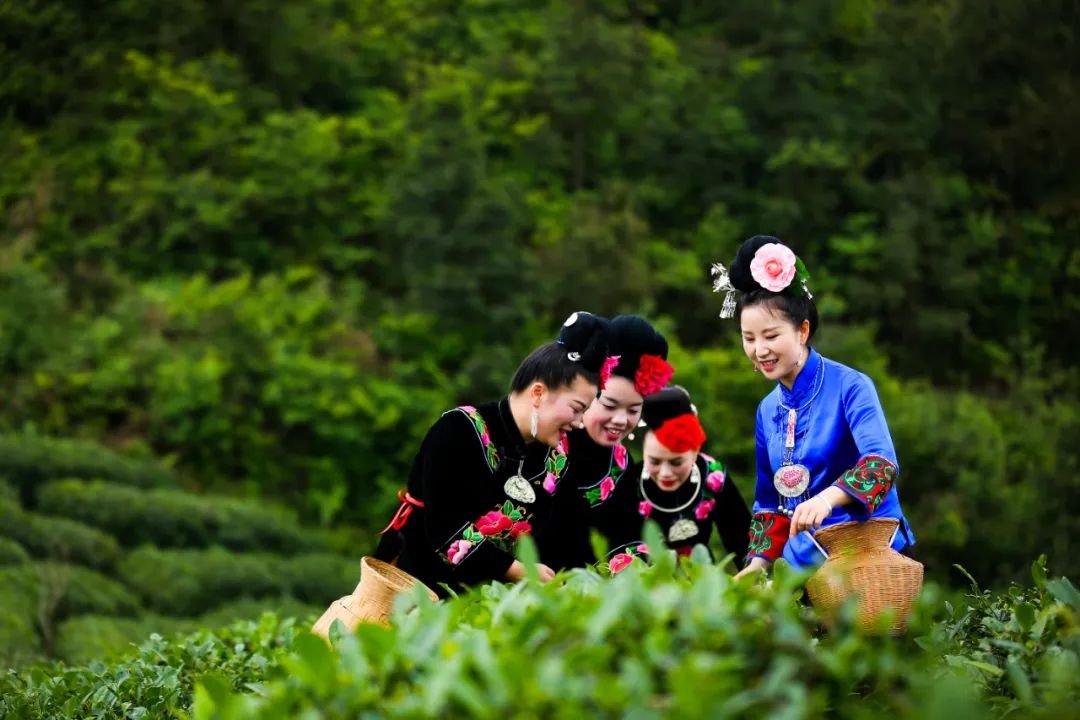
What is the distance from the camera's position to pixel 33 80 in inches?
773

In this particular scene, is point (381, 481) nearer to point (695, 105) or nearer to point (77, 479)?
point (77, 479)

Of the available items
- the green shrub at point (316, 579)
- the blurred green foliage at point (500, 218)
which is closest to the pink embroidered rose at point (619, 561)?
the green shrub at point (316, 579)

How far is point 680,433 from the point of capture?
4523 mm

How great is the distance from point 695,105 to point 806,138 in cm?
193

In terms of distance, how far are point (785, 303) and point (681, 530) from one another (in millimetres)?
1514

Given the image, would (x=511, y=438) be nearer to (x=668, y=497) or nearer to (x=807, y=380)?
(x=807, y=380)

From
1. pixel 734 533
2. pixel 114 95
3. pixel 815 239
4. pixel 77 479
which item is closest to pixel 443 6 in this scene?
pixel 114 95

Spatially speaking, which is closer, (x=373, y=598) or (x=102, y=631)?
(x=373, y=598)

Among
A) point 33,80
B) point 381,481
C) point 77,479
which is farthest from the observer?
point 33,80

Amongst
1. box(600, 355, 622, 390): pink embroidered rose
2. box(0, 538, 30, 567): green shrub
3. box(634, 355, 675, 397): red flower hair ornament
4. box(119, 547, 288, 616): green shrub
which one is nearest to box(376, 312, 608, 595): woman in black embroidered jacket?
box(600, 355, 622, 390): pink embroidered rose

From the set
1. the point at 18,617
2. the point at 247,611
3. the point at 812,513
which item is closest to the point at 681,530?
the point at 812,513

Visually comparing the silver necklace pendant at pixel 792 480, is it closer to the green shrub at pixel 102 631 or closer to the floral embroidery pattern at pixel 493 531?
the floral embroidery pattern at pixel 493 531

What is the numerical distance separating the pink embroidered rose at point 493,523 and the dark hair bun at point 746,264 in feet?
3.20

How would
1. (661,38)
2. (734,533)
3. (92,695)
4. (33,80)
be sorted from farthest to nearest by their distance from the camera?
(661,38) < (33,80) < (734,533) < (92,695)
